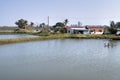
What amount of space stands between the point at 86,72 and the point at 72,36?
93.2ft

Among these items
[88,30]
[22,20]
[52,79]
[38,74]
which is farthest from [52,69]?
[22,20]

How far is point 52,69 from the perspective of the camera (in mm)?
12445

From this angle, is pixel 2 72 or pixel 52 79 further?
pixel 2 72

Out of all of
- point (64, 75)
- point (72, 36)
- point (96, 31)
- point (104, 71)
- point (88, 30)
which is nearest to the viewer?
point (64, 75)

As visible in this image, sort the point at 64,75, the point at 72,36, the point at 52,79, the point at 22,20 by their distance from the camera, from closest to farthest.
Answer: the point at 52,79, the point at 64,75, the point at 72,36, the point at 22,20

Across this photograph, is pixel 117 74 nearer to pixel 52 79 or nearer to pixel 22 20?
pixel 52 79

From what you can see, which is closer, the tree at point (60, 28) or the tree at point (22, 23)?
the tree at point (60, 28)

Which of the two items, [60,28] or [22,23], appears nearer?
[60,28]

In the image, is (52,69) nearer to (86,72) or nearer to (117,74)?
(86,72)

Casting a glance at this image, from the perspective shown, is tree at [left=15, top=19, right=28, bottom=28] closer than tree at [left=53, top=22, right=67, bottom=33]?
No

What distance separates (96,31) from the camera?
177 ft

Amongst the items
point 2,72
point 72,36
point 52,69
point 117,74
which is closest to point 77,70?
point 52,69

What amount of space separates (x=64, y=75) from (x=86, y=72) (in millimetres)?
1367

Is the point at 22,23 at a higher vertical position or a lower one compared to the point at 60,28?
higher
